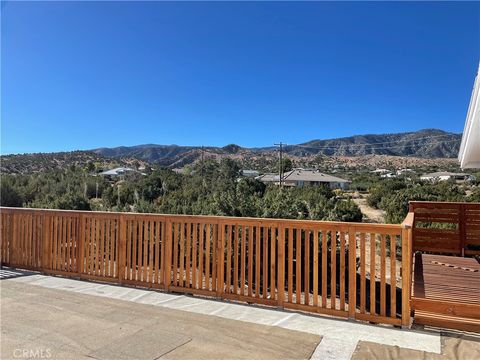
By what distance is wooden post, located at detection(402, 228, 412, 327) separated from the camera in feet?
12.5

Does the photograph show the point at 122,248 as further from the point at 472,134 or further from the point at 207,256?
the point at 472,134

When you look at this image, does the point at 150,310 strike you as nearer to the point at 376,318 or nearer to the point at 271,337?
the point at 271,337

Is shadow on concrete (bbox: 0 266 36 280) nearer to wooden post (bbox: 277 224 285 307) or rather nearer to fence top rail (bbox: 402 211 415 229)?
wooden post (bbox: 277 224 285 307)

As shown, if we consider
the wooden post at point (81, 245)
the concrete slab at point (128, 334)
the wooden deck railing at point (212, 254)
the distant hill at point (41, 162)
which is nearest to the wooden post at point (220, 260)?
the wooden deck railing at point (212, 254)

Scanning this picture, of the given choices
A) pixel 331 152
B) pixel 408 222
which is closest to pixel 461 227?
pixel 408 222

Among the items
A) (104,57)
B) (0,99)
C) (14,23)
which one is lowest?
(0,99)

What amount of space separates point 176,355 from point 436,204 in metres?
6.76

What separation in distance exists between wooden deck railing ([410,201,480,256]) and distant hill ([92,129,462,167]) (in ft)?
239

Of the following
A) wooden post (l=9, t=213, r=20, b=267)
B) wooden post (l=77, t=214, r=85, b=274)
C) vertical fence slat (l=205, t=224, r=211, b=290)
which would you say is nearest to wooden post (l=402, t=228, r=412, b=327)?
vertical fence slat (l=205, t=224, r=211, b=290)

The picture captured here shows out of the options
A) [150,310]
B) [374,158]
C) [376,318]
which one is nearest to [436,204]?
[376,318]

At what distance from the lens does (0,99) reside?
23.7 feet

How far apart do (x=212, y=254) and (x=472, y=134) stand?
4569 millimetres

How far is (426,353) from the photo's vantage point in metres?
3.14

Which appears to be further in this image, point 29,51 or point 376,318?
point 29,51
